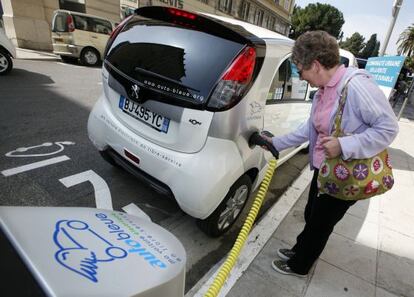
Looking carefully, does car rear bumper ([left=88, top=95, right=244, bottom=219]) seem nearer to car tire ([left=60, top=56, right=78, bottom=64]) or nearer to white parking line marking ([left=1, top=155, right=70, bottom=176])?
white parking line marking ([left=1, top=155, right=70, bottom=176])

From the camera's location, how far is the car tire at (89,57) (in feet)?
34.2

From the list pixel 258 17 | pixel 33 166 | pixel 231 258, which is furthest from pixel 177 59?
pixel 258 17

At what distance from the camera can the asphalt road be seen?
2510mm

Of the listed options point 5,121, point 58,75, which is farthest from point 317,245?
point 58,75

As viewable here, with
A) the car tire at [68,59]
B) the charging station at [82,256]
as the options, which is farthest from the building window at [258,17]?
the charging station at [82,256]

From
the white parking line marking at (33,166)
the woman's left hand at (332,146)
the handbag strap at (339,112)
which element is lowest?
the white parking line marking at (33,166)

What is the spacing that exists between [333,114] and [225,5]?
3070cm

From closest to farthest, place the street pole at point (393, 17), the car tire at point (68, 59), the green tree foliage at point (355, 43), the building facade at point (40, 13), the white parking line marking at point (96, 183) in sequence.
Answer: the white parking line marking at point (96, 183) → the street pole at point (393, 17) → the car tire at point (68, 59) → the building facade at point (40, 13) → the green tree foliage at point (355, 43)

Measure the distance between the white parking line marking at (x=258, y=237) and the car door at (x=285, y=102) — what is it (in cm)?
50

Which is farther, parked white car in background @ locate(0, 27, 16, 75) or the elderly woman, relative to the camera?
parked white car in background @ locate(0, 27, 16, 75)

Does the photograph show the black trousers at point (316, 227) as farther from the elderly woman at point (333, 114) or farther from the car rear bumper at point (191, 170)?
the car rear bumper at point (191, 170)

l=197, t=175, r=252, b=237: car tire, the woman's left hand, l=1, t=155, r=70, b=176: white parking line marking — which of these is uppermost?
the woman's left hand

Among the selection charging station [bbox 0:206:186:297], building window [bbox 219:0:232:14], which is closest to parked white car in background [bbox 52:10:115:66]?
charging station [bbox 0:206:186:297]

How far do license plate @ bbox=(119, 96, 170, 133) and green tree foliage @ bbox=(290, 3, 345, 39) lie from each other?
52.9 metres
